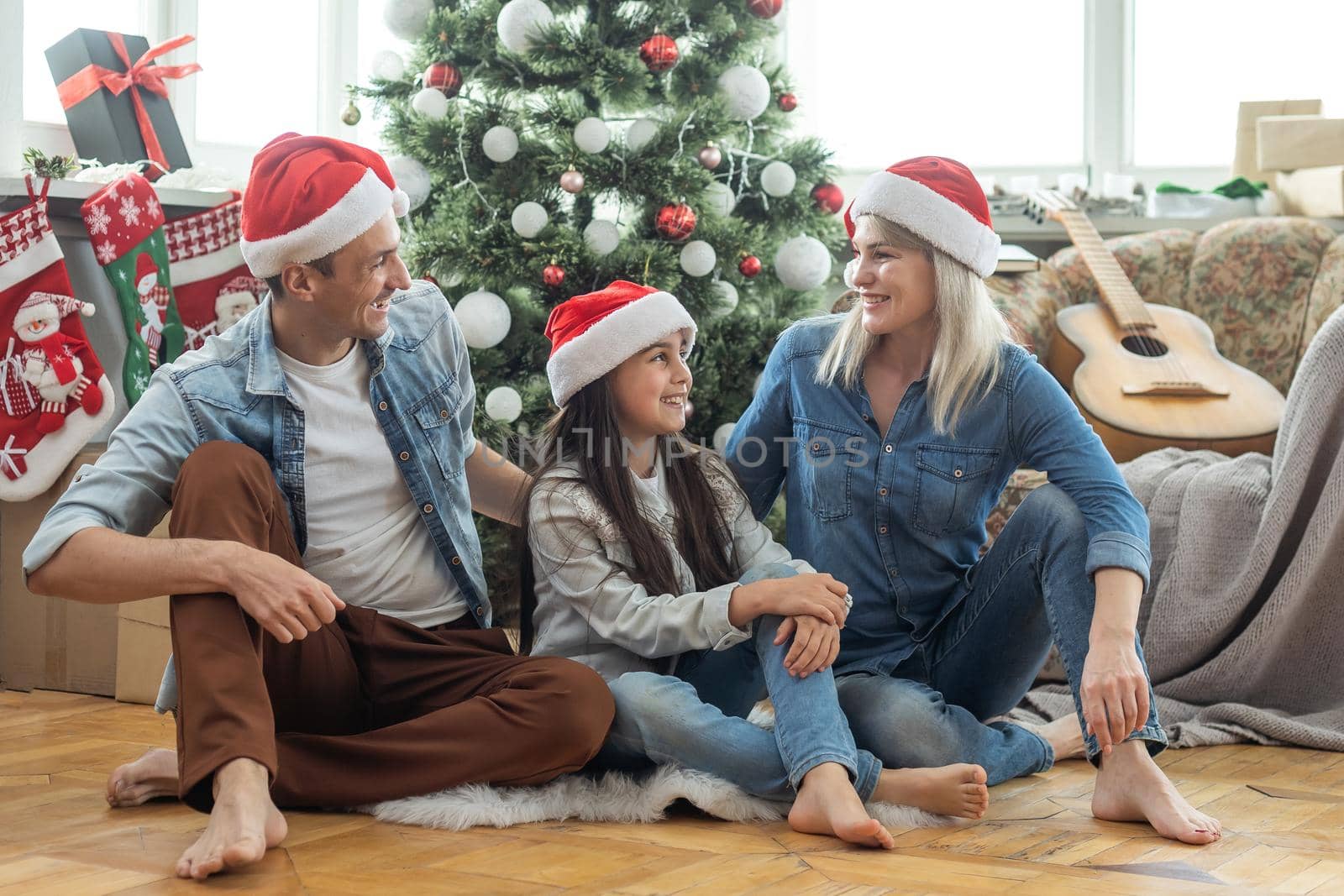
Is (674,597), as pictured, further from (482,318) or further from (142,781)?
(482,318)

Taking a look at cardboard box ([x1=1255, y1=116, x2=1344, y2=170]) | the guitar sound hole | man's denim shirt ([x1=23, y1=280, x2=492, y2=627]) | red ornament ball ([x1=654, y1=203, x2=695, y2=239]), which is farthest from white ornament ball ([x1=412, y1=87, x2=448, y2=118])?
cardboard box ([x1=1255, y1=116, x2=1344, y2=170])

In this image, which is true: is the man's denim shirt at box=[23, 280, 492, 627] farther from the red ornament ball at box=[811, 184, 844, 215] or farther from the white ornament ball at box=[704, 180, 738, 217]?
the red ornament ball at box=[811, 184, 844, 215]

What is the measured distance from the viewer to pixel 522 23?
254cm

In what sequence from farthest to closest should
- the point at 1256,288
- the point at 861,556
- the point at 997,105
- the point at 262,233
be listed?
1. the point at 997,105
2. the point at 1256,288
3. the point at 861,556
4. the point at 262,233

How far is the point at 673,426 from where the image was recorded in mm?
1670

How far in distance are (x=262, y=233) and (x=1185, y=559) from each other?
4.77ft

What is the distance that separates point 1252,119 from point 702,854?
2.82 meters

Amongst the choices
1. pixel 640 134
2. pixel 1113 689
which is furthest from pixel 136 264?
pixel 1113 689

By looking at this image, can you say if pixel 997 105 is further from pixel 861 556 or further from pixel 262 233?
pixel 262 233

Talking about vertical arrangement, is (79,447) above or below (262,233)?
below

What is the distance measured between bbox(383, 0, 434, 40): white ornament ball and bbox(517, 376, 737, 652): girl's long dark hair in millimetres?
1347

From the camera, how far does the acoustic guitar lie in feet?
8.05

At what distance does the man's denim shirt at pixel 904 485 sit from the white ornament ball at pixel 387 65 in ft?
4.82

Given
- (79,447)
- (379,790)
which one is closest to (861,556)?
(379,790)
